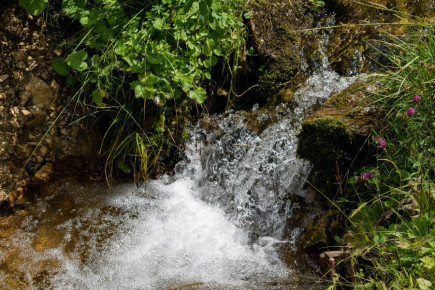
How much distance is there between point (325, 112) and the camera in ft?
10.2

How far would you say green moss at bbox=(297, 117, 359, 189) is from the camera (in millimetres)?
2930

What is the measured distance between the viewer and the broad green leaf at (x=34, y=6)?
3.03 m

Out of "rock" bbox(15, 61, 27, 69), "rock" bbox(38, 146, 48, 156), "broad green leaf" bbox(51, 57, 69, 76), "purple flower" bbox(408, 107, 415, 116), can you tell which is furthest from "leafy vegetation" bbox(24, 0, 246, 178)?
"purple flower" bbox(408, 107, 415, 116)

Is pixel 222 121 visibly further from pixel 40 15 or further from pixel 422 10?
pixel 422 10

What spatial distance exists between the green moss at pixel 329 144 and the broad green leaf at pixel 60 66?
1687 mm

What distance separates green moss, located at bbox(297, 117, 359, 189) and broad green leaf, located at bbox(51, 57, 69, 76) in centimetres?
169

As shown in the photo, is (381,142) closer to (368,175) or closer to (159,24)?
(368,175)

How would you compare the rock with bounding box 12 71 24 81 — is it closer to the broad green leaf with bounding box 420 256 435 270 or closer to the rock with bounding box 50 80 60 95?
the rock with bounding box 50 80 60 95

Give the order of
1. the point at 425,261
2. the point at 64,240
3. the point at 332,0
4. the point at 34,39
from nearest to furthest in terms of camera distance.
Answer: the point at 425,261 → the point at 64,240 → the point at 34,39 → the point at 332,0

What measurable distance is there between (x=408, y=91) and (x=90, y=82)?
2090 mm

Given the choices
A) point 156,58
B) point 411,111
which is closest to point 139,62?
point 156,58

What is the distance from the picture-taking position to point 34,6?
9.96 ft

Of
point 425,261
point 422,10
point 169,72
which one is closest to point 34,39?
point 169,72

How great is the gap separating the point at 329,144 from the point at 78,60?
1753 mm
